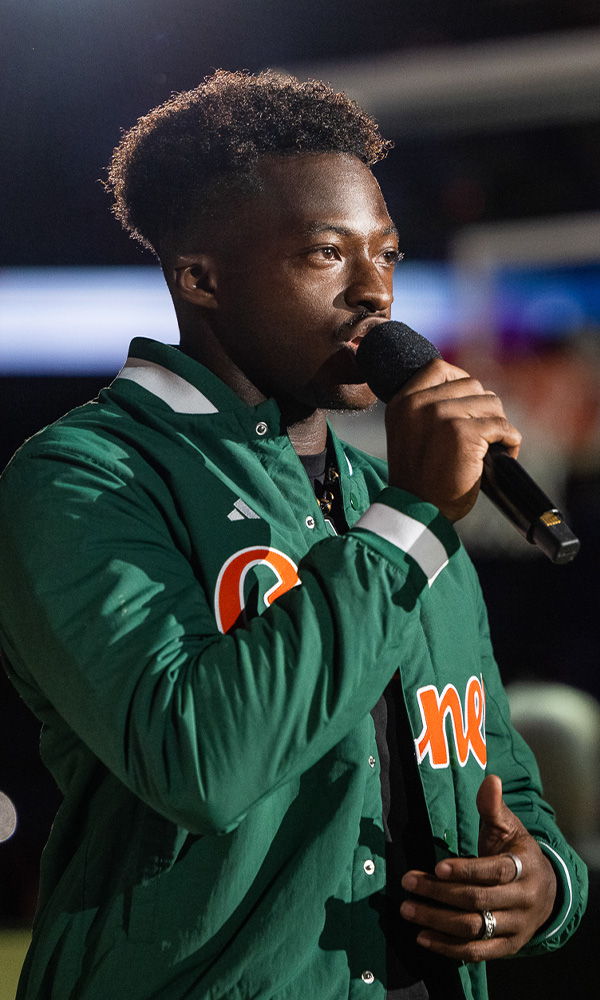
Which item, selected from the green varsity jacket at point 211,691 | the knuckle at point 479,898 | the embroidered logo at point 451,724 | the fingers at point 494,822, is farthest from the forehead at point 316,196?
the knuckle at point 479,898

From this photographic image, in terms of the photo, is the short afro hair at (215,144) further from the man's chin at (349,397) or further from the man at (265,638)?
the man's chin at (349,397)

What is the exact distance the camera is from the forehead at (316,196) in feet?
3.97

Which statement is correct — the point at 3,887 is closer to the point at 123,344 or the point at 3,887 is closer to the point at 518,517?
the point at 123,344

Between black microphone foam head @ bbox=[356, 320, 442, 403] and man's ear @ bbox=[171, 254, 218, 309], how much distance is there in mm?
277

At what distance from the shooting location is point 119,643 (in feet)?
2.81

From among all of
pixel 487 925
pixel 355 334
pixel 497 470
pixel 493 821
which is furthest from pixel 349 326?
pixel 487 925

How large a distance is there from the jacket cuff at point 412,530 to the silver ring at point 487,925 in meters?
0.44

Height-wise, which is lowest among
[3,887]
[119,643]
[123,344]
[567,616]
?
[3,887]

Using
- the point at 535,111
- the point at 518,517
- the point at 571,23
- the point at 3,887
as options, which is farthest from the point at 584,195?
the point at 3,887

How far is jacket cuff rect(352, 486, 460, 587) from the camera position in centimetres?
86

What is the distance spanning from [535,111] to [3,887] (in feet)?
9.25

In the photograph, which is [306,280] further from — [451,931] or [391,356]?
[451,931]

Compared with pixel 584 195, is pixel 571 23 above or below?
above

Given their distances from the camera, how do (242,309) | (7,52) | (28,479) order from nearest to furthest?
(28,479) < (242,309) < (7,52)
